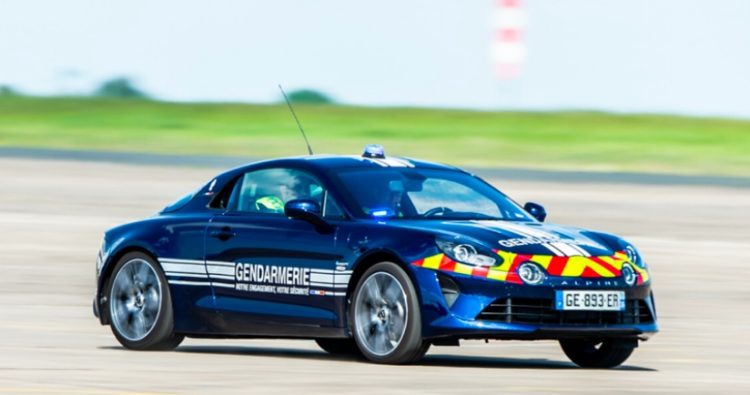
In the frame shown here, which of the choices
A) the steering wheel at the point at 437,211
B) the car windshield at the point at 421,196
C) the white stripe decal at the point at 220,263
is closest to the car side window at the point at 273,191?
the car windshield at the point at 421,196

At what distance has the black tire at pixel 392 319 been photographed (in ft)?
34.9

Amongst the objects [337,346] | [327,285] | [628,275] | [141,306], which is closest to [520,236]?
[628,275]

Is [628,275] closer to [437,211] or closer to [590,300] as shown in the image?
[590,300]

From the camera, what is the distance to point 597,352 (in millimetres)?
11617

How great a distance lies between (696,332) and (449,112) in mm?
47577

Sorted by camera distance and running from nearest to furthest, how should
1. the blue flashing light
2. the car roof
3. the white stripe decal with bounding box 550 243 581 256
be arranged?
the white stripe decal with bounding box 550 243 581 256
the blue flashing light
the car roof

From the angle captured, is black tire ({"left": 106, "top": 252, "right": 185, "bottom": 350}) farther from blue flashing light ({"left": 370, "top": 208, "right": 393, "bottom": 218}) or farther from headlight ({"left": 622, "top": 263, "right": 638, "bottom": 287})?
headlight ({"left": 622, "top": 263, "right": 638, "bottom": 287})

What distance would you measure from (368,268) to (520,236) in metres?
0.84

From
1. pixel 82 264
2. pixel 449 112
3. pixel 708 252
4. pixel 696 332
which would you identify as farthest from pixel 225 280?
pixel 449 112

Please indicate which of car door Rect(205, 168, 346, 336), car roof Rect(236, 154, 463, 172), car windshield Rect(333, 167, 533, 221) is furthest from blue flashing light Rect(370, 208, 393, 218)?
car roof Rect(236, 154, 463, 172)

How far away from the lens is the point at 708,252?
75.4 feet

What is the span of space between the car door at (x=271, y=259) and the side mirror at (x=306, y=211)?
5cm

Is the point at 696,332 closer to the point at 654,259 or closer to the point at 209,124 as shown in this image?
the point at 654,259

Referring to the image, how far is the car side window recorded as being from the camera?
38.1 ft
